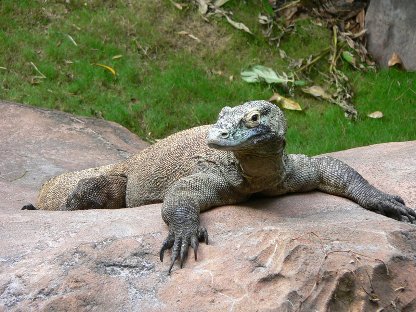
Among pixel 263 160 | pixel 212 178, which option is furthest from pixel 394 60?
pixel 263 160

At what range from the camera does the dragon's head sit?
3844 millimetres

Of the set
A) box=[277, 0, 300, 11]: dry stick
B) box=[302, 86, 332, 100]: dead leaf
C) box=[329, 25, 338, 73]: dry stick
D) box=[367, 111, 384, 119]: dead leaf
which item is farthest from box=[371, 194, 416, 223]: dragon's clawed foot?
box=[277, 0, 300, 11]: dry stick

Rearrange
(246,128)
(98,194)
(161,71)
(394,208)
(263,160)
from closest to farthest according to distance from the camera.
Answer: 1. (246,128)
2. (263,160)
3. (394,208)
4. (98,194)
5. (161,71)

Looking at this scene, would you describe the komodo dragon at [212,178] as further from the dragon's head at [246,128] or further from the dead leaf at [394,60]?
the dead leaf at [394,60]

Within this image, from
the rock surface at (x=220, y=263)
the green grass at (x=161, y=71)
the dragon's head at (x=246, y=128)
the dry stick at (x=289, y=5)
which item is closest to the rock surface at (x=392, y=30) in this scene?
the green grass at (x=161, y=71)

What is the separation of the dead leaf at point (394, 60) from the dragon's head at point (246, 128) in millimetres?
5333

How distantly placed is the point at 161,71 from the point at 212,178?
463cm

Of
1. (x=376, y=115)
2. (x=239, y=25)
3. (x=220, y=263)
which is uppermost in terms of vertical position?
(x=239, y=25)

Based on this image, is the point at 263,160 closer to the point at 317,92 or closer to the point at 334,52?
the point at 317,92

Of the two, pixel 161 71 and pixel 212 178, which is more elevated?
pixel 161 71

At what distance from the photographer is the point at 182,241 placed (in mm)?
3844

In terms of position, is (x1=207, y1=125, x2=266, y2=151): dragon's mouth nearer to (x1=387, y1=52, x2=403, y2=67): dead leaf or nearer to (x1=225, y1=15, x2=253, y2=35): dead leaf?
(x1=387, y1=52, x2=403, y2=67): dead leaf

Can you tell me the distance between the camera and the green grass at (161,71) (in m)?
8.32

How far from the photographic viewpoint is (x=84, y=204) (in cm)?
568
